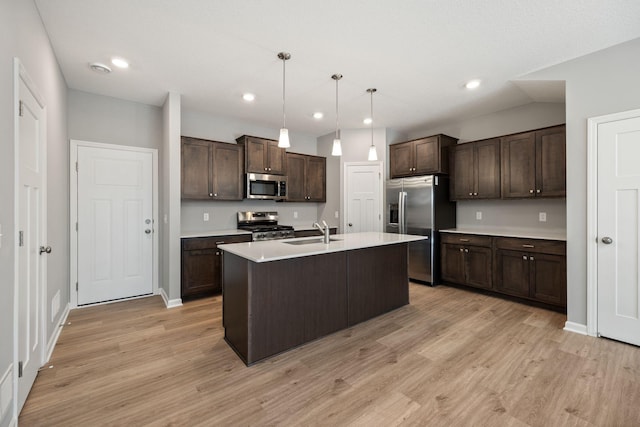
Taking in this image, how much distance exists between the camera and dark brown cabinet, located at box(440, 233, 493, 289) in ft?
13.2

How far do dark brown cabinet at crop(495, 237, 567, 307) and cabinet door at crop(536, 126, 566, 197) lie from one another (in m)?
0.68

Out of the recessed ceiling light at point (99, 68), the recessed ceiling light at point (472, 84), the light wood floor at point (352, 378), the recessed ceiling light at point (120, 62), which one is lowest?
the light wood floor at point (352, 378)

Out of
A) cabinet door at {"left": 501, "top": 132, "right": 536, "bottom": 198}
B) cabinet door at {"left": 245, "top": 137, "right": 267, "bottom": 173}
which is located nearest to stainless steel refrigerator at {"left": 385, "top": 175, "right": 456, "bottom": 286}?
cabinet door at {"left": 501, "top": 132, "right": 536, "bottom": 198}

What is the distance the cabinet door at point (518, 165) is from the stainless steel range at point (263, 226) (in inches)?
129

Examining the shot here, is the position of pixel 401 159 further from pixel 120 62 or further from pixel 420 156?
pixel 120 62

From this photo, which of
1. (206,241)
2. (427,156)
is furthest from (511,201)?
(206,241)

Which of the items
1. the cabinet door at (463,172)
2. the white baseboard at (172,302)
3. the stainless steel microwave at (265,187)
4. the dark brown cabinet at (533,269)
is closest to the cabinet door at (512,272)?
the dark brown cabinet at (533,269)

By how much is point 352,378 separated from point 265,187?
341 cm

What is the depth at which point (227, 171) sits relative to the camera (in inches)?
176

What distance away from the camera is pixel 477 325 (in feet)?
9.98

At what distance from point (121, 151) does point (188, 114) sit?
1.08 meters

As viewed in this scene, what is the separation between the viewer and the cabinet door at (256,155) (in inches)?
181

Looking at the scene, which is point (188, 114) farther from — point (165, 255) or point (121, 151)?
point (165, 255)

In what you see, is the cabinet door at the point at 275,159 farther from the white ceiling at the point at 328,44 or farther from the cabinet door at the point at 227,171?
the white ceiling at the point at 328,44
